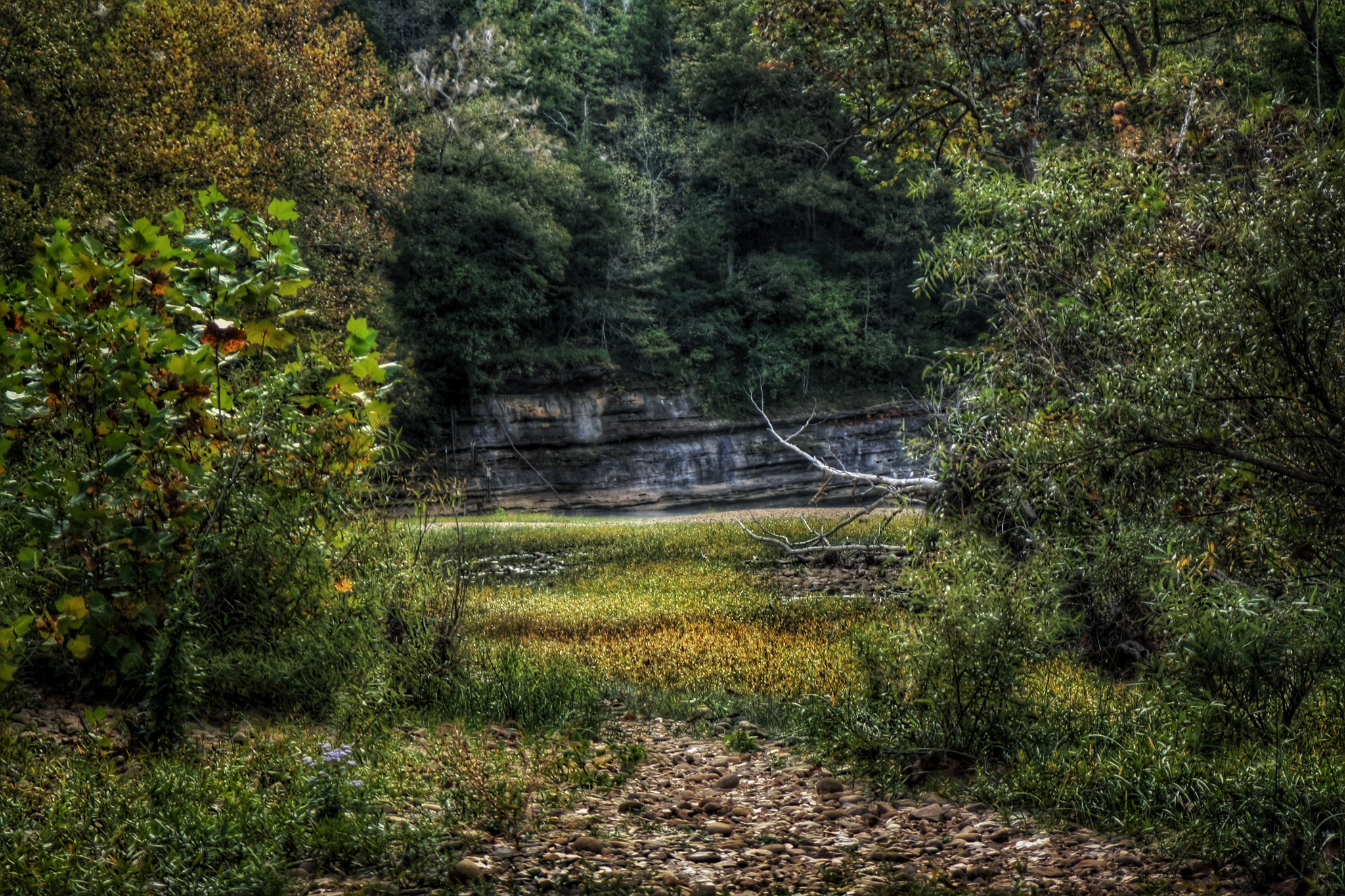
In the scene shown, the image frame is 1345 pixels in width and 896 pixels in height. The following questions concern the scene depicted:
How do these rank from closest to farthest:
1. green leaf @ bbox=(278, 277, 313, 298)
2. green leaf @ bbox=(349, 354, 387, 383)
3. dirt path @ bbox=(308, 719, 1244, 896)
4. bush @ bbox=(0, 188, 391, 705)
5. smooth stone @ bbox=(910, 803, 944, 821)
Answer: dirt path @ bbox=(308, 719, 1244, 896), bush @ bbox=(0, 188, 391, 705), smooth stone @ bbox=(910, 803, 944, 821), green leaf @ bbox=(278, 277, 313, 298), green leaf @ bbox=(349, 354, 387, 383)

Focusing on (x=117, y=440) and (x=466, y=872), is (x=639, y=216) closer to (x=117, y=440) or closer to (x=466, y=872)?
(x=117, y=440)

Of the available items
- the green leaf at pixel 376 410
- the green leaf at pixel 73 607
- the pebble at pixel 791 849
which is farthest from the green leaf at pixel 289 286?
the pebble at pixel 791 849

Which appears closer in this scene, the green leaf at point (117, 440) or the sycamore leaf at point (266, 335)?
the green leaf at point (117, 440)

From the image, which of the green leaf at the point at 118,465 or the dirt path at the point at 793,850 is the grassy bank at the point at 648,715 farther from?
the green leaf at the point at 118,465

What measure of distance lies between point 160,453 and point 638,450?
32.7m

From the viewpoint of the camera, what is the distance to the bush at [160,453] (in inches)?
185

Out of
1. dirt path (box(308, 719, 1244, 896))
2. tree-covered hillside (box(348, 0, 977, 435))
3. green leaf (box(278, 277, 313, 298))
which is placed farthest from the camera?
tree-covered hillside (box(348, 0, 977, 435))

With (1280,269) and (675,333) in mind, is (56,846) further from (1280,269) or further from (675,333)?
(675,333)

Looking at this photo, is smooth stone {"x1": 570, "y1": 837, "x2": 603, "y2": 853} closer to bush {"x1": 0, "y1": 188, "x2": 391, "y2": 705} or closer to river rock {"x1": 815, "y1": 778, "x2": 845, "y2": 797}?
river rock {"x1": 815, "y1": 778, "x2": 845, "y2": 797}

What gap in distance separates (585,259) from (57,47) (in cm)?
2455

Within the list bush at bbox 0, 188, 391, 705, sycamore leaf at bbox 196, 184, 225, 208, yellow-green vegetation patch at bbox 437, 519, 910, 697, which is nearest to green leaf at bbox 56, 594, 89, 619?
bush at bbox 0, 188, 391, 705

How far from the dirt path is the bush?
1.99 meters

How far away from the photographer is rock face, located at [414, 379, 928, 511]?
34.7 meters

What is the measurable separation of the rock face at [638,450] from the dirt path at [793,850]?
28361 millimetres
